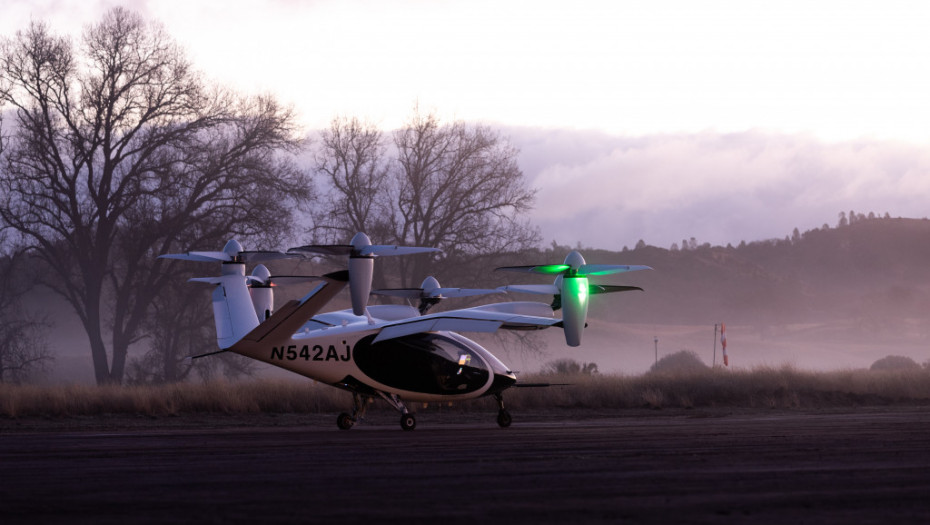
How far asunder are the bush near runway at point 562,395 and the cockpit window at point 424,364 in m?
9.41

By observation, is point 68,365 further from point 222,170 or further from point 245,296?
point 245,296

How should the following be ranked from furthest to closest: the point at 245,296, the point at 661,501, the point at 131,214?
1. the point at 131,214
2. the point at 245,296
3. the point at 661,501


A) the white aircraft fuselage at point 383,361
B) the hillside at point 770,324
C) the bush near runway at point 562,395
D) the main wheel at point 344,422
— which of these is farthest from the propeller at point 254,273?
the hillside at point 770,324

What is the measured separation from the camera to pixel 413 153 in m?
59.5

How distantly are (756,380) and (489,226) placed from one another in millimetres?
18148

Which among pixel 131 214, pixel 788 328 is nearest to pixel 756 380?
pixel 131 214

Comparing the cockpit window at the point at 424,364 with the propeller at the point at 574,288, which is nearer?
the propeller at the point at 574,288

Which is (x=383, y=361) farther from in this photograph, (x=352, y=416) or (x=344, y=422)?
(x=344, y=422)

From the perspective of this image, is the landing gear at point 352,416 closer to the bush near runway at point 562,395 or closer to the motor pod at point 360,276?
the motor pod at point 360,276

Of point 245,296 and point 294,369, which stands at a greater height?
point 245,296

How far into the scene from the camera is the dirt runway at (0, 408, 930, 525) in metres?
10.8

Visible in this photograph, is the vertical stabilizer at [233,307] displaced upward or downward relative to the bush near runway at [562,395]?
upward

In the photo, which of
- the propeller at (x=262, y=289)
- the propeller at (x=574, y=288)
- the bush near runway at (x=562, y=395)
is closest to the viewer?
the propeller at (x=574, y=288)

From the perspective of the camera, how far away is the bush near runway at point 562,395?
35.9 meters
